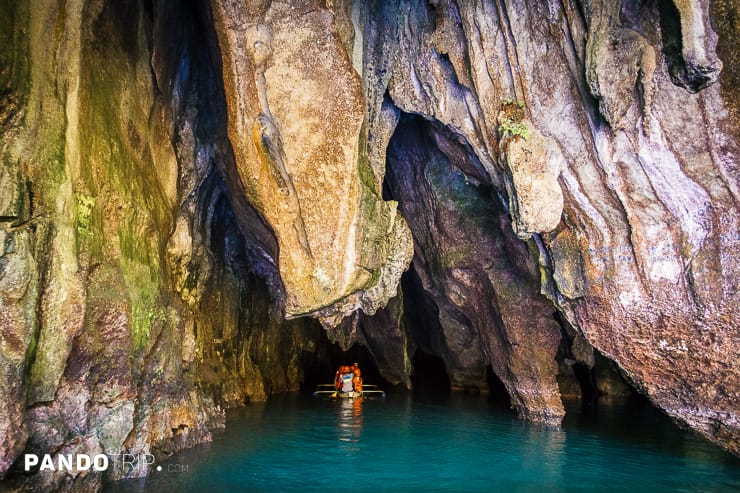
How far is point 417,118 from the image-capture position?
12414 mm

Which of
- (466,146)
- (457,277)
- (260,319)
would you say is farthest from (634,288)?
(260,319)

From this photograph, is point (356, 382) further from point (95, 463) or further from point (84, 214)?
point (84, 214)

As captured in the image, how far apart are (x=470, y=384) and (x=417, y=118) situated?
35.5 ft

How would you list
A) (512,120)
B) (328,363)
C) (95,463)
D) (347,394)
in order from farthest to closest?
1. (328,363)
2. (347,394)
3. (512,120)
4. (95,463)

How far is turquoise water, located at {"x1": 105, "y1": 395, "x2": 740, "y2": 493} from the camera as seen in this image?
7496mm

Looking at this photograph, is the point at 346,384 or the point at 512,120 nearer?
the point at 512,120

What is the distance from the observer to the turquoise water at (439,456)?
24.6ft

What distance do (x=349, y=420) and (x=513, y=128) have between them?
25.2 feet

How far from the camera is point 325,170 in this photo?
8750 mm

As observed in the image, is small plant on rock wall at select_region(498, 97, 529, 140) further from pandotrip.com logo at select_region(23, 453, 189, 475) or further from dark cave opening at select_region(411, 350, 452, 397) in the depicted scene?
dark cave opening at select_region(411, 350, 452, 397)

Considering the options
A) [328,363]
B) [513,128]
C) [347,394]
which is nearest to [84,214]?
[513,128]

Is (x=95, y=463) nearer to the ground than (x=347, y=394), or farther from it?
farther from it

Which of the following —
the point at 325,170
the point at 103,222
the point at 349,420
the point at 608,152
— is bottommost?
the point at 349,420

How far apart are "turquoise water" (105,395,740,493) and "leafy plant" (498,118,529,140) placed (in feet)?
17.8
